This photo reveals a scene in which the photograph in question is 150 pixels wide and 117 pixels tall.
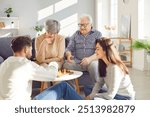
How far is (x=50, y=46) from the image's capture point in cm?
402

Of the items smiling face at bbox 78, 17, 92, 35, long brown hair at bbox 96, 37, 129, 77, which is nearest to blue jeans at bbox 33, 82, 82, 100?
long brown hair at bbox 96, 37, 129, 77

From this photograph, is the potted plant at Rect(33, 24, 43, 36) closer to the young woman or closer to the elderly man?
the elderly man

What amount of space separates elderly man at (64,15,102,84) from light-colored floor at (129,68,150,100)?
2.59ft

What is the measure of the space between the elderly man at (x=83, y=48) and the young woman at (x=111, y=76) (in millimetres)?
1330

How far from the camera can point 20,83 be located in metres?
2.18

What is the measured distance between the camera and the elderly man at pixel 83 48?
4137 mm

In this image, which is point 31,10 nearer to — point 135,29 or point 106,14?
point 106,14

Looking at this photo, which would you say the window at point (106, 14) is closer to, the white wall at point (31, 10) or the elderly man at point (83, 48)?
the white wall at point (31, 10)

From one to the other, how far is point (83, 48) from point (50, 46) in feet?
1.67

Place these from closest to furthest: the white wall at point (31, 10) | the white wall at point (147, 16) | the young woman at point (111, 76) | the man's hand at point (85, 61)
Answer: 1. the young woman at point (111, 76)
2. the man's hand at point (85, 61)
3. the white wall at point (147, 16)
4. the white wall at point (31, 10)

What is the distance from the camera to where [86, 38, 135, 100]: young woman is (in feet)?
8.27

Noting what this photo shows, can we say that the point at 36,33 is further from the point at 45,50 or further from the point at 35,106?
the point at 35,106

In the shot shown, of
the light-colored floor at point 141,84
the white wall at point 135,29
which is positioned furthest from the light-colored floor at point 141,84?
the white wall at point 135,29

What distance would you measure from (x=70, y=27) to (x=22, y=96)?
816cm
